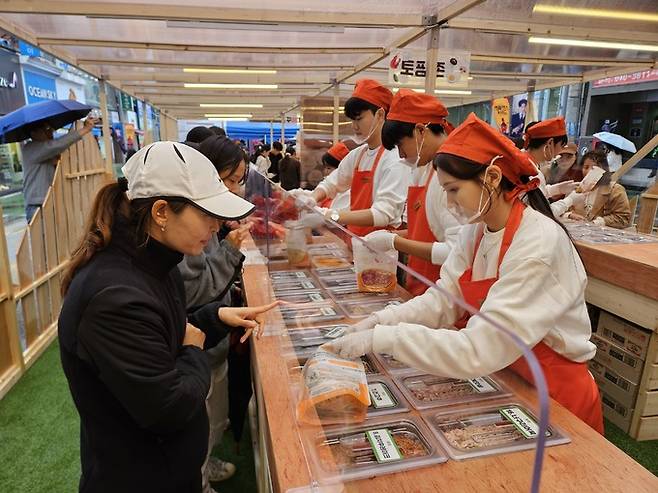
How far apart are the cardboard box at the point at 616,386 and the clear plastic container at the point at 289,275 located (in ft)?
7.41

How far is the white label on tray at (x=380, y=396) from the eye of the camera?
1.28 m

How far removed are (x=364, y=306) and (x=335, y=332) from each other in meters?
0.34

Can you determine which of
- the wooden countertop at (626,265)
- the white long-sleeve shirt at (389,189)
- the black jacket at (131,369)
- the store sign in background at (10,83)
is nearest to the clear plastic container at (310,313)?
the black jacket at (131,369)

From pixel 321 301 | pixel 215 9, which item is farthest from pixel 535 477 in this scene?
pixel 215 9

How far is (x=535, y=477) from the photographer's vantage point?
570 millimetres

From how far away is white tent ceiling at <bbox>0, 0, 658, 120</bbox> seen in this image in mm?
3306

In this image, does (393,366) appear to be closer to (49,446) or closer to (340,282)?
(340,282)

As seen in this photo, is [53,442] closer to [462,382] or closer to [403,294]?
[403,294]

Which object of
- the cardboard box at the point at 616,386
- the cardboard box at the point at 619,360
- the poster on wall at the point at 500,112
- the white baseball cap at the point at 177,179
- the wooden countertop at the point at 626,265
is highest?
the poster on wall at the point at 500,112

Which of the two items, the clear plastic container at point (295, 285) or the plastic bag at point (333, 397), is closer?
the plastic bag at point (333, 397)

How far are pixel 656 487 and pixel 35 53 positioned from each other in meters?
5.98

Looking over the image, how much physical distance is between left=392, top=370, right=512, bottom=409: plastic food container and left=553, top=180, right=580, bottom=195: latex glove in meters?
4.05

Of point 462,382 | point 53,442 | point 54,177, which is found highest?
point 54,177

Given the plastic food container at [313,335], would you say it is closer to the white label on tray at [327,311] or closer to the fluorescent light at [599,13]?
the white label on tray at [327,311]
